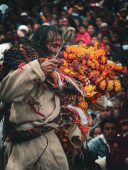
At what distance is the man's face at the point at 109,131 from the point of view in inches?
197

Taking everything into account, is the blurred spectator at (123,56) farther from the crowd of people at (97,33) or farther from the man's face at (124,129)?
the man's face at (124,129)

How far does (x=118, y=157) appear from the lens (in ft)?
13.3

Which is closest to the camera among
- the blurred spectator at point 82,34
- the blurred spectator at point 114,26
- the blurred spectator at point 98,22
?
the blurred spectator at point 82,34

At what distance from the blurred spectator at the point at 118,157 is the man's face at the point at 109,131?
834 mm

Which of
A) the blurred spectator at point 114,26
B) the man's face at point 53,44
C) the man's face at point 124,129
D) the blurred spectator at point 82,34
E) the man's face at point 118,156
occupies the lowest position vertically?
the man's face at point 118,156

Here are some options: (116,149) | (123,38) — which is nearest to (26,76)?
(116,149)

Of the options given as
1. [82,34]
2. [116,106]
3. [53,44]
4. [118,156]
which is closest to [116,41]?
[82,34]

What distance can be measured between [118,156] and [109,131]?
39.4 inches

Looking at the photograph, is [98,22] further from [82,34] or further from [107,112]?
[107,112]

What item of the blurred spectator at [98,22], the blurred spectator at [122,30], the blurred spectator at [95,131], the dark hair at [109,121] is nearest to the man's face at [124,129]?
the dark hair at [109,121]

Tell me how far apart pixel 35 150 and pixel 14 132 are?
0.30m

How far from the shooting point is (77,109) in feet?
8.69

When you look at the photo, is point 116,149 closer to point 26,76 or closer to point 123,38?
point 26,76

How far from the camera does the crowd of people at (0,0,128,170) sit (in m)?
4.18
